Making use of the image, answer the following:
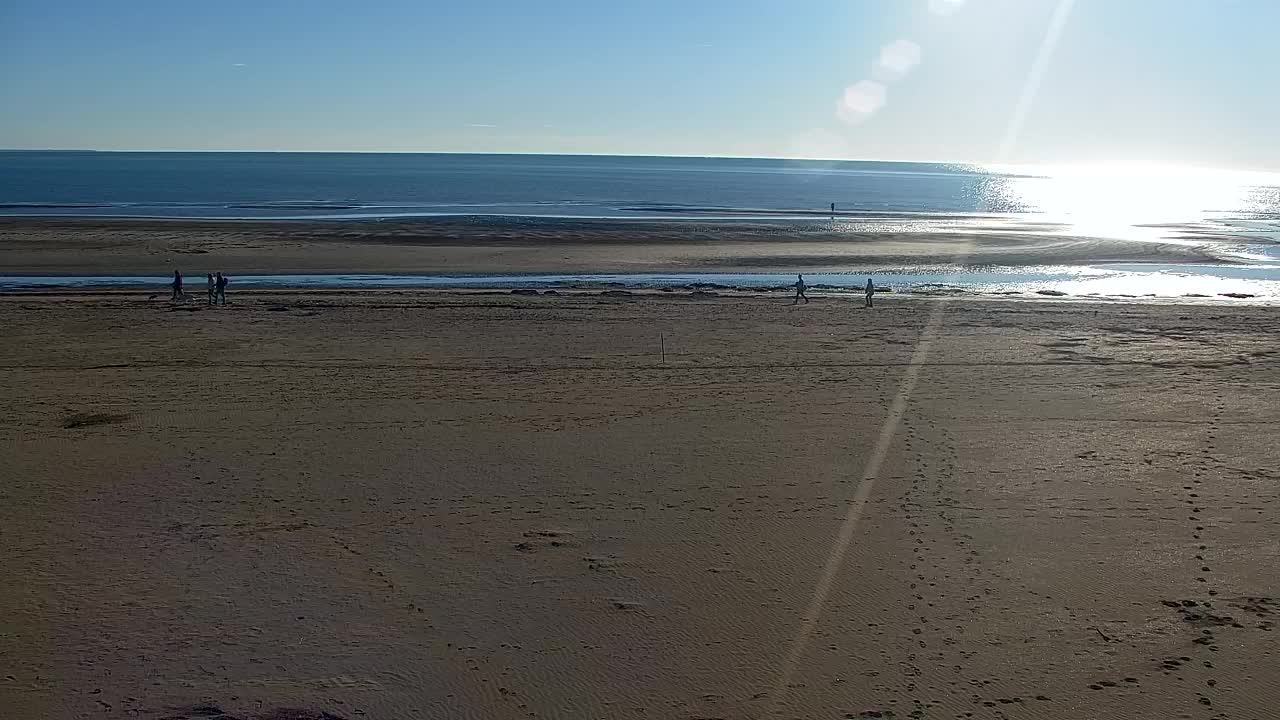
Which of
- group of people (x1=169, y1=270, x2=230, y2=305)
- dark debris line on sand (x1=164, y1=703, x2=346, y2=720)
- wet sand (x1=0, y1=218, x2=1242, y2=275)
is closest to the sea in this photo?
wet sand (x1=0, y1=218, x2=1242, y2=275)

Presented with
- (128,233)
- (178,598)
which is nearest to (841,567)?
(178,598)

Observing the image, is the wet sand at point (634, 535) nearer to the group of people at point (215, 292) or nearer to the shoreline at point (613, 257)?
the group of people at point (215, 292)

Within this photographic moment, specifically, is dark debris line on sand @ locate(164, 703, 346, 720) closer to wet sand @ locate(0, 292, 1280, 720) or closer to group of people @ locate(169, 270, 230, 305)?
wet sand @ locate(0, 292, 1280, 720)

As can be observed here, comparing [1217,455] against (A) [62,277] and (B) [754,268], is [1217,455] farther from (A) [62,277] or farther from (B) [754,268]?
(A) [62,277]

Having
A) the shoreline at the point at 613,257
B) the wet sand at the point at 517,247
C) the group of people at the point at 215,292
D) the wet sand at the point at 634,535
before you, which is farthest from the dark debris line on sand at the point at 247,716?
the wet sand at the point at 517,247

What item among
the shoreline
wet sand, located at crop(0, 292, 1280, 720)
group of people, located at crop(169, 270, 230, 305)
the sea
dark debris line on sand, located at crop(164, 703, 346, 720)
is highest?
the sea

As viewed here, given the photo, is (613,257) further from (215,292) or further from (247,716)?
(247,716)
